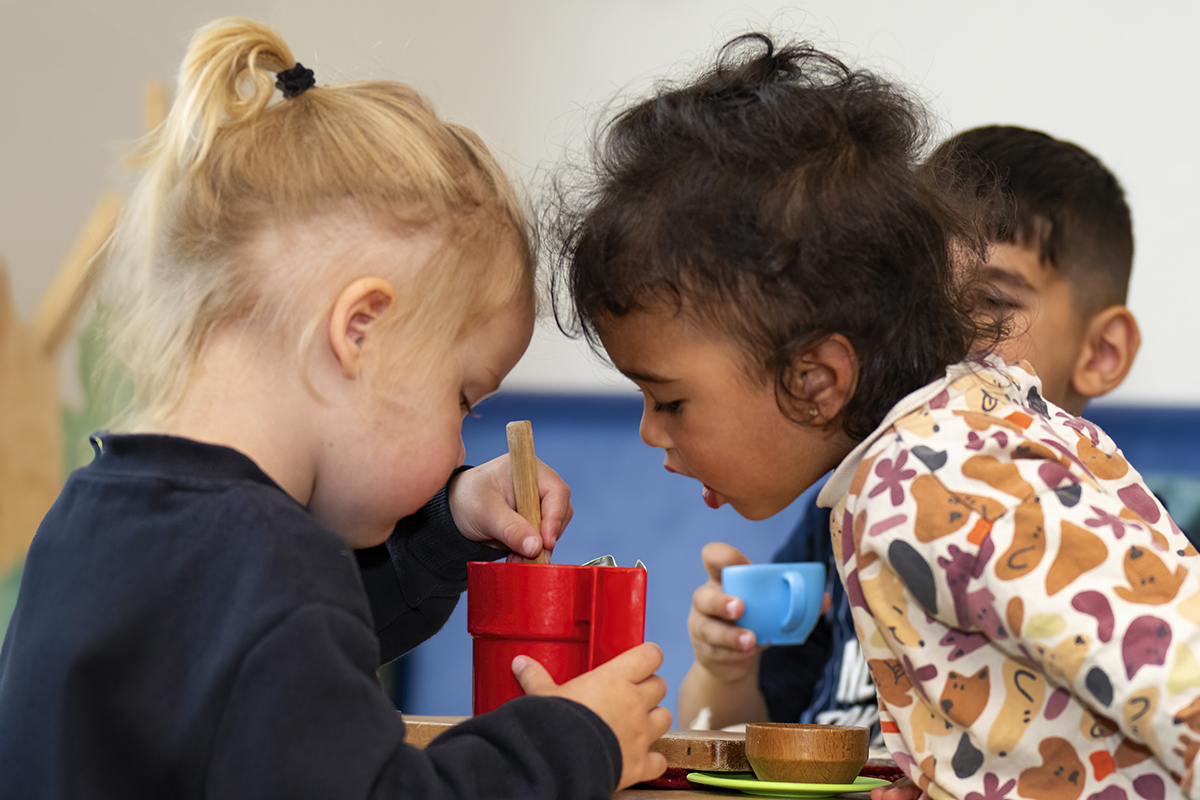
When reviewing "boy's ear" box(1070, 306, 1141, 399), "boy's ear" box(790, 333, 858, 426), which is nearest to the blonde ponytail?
"boy's ear" box(790, 333, 858, 426)

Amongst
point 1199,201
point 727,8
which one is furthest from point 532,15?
point 1199,201

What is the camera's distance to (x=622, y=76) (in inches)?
77.2

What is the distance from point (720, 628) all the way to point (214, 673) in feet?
2.36

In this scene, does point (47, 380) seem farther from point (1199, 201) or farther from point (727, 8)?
point (1199, 201)

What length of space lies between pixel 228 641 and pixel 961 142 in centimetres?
96

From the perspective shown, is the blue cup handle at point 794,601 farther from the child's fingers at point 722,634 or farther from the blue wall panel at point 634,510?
Answer: the blue wall panel at point 634,510

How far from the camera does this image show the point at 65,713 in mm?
517

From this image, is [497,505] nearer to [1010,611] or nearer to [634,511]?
[1010,611]

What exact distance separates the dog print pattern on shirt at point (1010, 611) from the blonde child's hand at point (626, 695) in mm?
140

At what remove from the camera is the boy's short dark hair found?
4.11ft

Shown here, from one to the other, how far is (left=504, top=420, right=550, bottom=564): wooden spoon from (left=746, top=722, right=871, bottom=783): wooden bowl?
20 cm

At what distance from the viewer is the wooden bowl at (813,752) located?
63cm

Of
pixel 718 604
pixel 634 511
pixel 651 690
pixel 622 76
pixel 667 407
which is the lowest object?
pixel 634 511

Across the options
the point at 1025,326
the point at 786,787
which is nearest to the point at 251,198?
the point at 786,787
